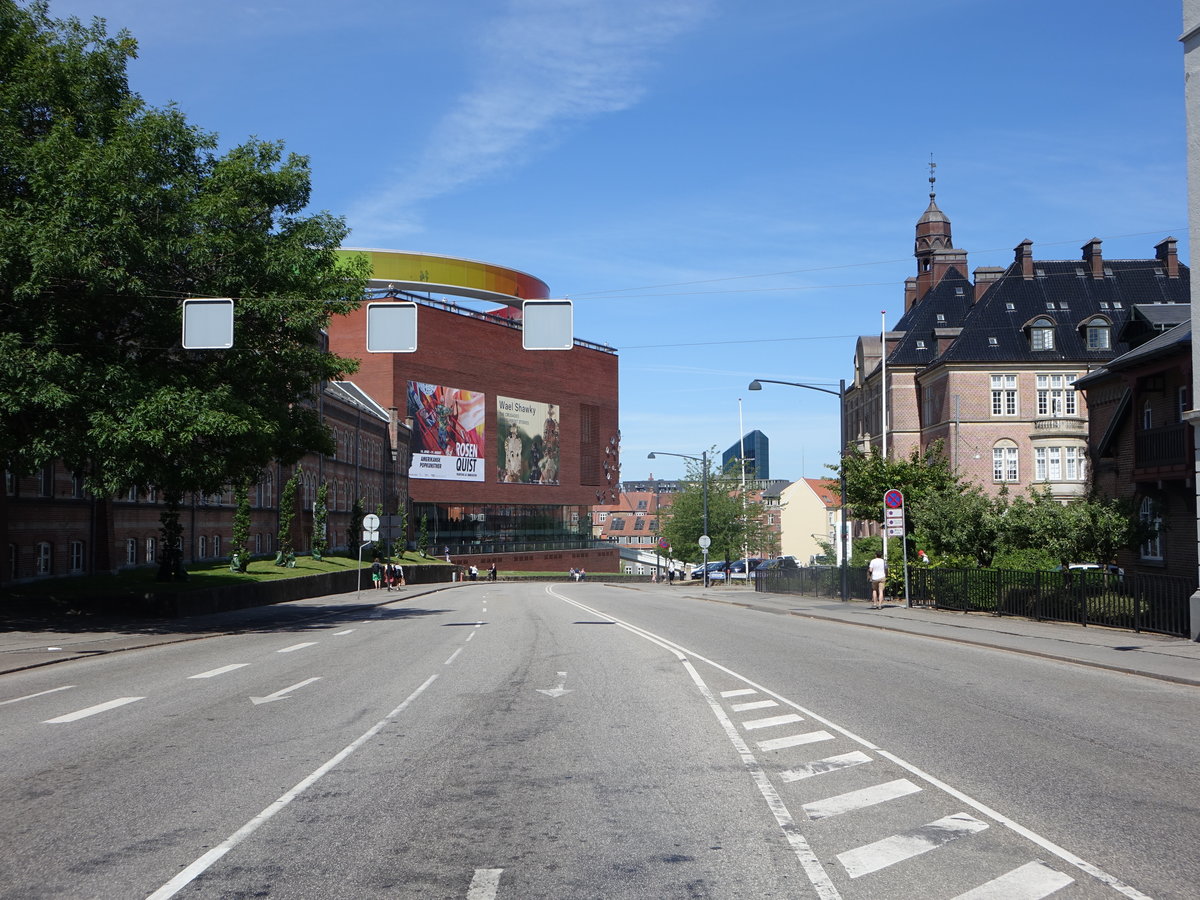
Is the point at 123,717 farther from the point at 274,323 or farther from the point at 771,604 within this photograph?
the point at 771,604

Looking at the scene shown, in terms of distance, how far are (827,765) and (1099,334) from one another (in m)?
61.7

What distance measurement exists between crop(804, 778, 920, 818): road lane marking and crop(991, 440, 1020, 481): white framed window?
58660 mm

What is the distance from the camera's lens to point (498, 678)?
15.4m

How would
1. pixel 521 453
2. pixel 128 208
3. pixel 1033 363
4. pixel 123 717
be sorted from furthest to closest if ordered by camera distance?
pixel 521 453, pixel 1033 363, pixel 128 208, pixel 123 717

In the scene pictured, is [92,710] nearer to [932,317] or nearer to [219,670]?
[219,670]

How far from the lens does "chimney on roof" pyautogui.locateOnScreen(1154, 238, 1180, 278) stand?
6656 cm

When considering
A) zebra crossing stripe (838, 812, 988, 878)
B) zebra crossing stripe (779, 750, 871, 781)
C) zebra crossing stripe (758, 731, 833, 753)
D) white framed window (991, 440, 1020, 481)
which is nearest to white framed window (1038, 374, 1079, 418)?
white framed window (991, 440, 1020, 481)

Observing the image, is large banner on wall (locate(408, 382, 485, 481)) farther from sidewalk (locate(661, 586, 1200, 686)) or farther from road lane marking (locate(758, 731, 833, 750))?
road lane marking (locate(758, 731, 833, 750))

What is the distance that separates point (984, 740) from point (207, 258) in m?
21.6

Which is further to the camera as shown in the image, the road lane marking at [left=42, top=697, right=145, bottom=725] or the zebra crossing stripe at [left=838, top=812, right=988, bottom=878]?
the road lane marking at [left=42, top=697, right=145, bottom=725]

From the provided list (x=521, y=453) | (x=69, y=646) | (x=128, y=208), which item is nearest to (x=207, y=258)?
(x=128, y=208)

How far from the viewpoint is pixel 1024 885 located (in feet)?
18.6

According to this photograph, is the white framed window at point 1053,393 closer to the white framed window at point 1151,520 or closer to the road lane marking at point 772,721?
the white framed window at point 1151,520

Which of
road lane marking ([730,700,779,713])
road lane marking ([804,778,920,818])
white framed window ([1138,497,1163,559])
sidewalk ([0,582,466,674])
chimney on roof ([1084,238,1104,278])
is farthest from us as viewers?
chimney on roof ([1084,238,1104,278])
